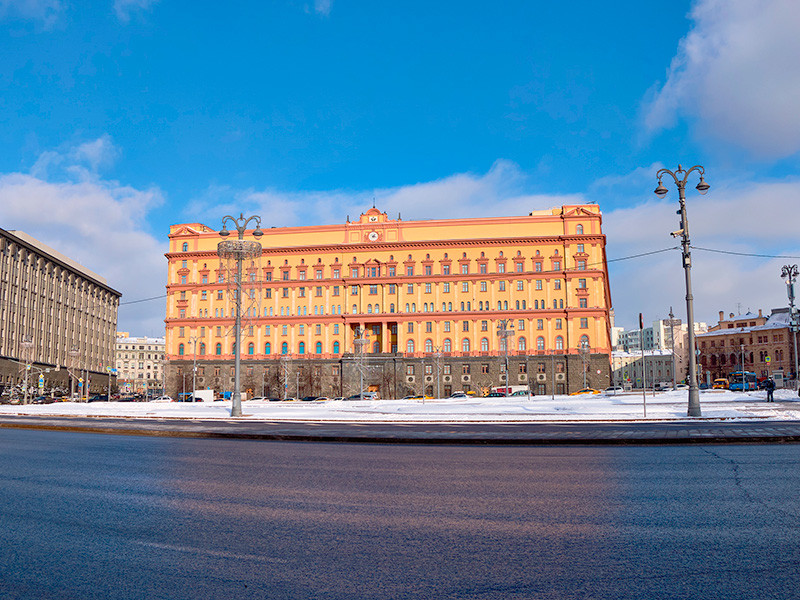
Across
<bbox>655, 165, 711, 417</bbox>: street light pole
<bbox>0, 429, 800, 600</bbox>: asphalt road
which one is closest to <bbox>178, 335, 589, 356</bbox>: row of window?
<bbox>655, 165, 711, 417</bbox>: street light pole

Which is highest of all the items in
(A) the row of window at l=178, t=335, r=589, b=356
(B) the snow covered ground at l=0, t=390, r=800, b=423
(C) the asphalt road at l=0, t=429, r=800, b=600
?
(A) the row of window at l=178, t=335, r=589, b=356

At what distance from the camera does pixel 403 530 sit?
6.21m

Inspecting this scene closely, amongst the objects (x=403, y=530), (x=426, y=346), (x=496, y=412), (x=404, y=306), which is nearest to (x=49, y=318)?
(x=404, y=306)

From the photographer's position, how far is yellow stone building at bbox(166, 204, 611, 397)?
94.3m

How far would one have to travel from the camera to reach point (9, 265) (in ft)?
340

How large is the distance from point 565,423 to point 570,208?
76.5 m

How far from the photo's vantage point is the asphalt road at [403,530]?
15.0 feet

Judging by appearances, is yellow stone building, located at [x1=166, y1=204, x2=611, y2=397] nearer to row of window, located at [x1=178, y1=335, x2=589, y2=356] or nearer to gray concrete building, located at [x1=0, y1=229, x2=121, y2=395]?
row of window, located at [x1=178, y1=335, x2=589, y2=356]

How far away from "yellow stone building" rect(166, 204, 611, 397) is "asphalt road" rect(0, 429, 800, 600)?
265 feet

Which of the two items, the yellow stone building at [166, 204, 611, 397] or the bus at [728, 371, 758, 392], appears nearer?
the bus at [728, 371, 758, 392]

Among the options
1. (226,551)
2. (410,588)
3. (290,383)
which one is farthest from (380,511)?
(290,383)

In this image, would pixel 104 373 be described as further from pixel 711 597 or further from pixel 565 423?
pixel 711 597

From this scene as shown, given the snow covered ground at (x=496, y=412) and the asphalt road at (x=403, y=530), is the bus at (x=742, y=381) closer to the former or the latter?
the snow covered ground at (x=496, y=412)

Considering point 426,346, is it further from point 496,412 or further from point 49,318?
point 49,318
